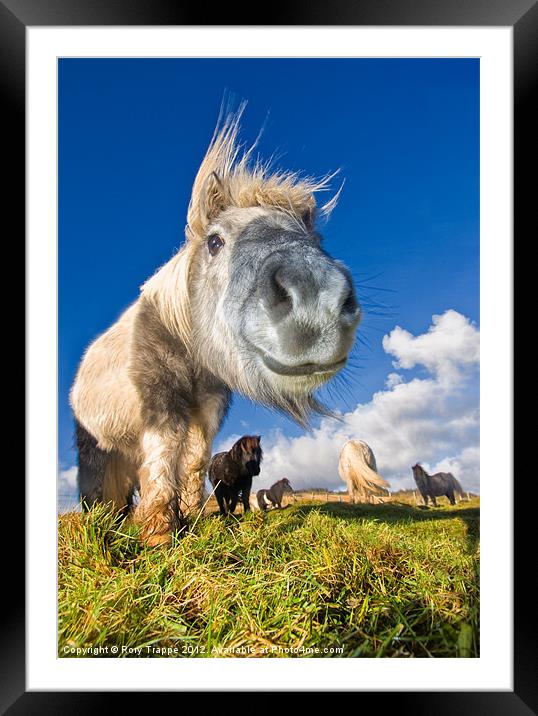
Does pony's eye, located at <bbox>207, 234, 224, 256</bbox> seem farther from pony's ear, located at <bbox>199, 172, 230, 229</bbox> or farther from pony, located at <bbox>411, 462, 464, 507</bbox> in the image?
pony, located at <bbox>411, 462, 464, 507</bbox>

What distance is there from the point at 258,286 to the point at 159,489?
2.76 feet

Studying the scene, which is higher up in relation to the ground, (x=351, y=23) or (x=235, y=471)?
(x=351, y=23)

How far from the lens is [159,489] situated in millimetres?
1718

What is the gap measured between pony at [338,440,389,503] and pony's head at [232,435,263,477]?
12.0 inches

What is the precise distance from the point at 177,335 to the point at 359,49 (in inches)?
49.7

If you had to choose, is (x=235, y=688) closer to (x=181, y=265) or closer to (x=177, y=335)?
(x=177, y=335)

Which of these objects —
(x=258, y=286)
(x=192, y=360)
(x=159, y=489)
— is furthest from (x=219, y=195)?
(x=159, y=489)

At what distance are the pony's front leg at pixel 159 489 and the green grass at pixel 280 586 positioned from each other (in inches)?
2.3

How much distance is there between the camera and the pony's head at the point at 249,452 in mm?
1695

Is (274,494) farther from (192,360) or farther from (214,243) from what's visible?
(214,243)

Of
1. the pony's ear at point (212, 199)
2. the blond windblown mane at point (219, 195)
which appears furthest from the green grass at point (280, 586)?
the pony's ear at point (212, 199)

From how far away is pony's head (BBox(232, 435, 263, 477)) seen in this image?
170 cm
